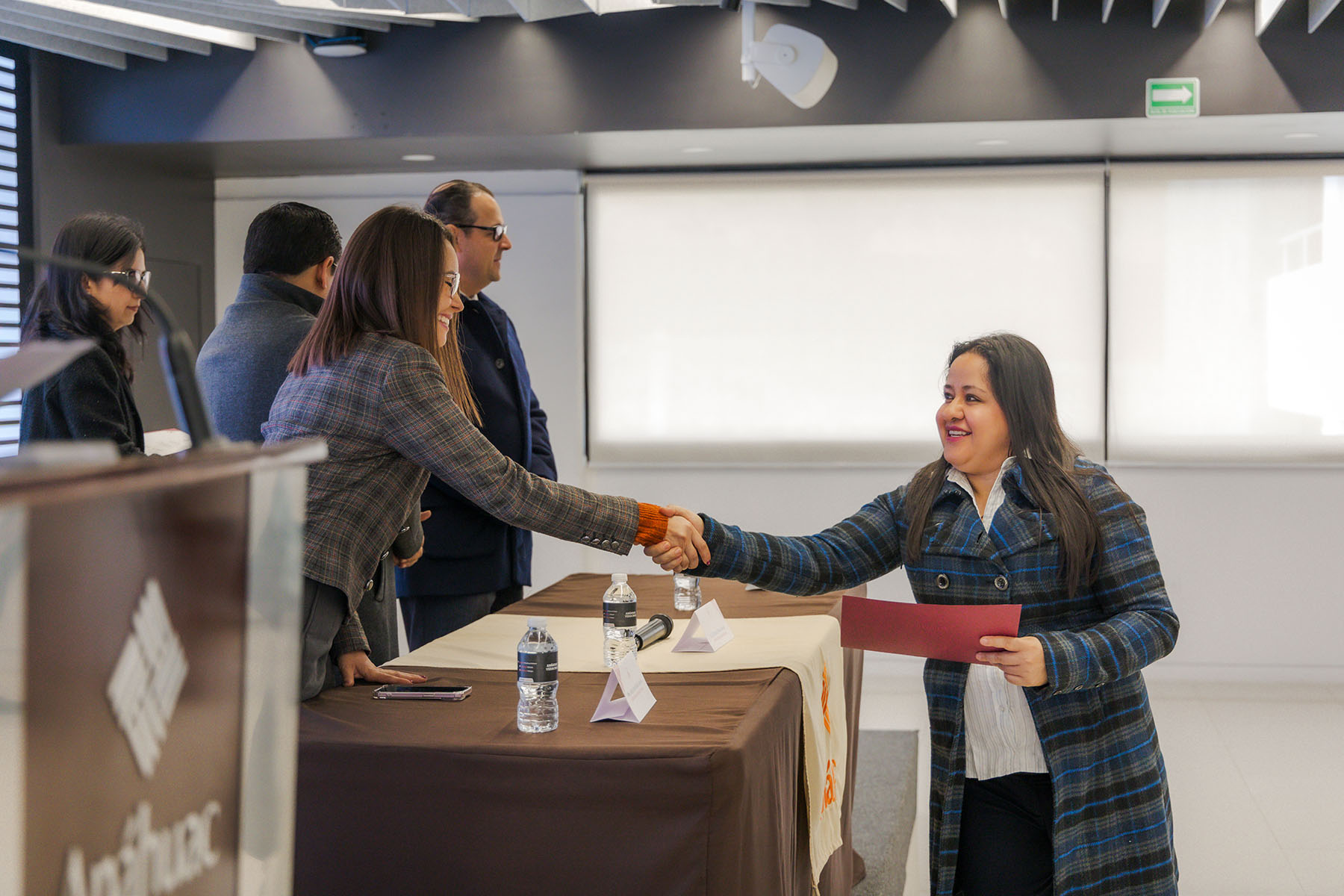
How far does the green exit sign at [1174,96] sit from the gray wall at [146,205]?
3.66m

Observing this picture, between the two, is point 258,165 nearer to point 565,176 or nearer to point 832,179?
point 565,176

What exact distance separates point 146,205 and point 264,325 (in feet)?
11.2

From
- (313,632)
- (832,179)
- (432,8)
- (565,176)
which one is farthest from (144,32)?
(313,632)

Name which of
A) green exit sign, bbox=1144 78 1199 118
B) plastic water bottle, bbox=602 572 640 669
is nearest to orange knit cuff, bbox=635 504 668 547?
plastic water bottle, bbox=602 572 640 669

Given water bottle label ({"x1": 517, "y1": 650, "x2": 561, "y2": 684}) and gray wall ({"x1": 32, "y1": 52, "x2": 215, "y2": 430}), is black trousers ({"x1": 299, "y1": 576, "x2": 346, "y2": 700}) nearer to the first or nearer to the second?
water bottle label ({"x1": 517, "y1": 650, "x2": 561, "y2": 684})

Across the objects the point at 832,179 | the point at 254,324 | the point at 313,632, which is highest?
the point at 832,179

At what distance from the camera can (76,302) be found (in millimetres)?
2482

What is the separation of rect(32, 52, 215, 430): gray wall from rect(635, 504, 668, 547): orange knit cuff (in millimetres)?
2520

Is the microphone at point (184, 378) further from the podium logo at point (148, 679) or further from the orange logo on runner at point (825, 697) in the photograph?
the orange logo on runner at point (825, 697)

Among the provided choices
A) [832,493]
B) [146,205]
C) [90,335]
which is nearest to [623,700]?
[90,335]

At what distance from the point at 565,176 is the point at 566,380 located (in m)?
0.99

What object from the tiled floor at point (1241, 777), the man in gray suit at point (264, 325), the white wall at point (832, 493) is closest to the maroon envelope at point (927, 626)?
the man in gray suit at point (264, 325)

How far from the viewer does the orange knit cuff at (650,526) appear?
211cm

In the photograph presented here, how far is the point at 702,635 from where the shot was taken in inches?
84.3
